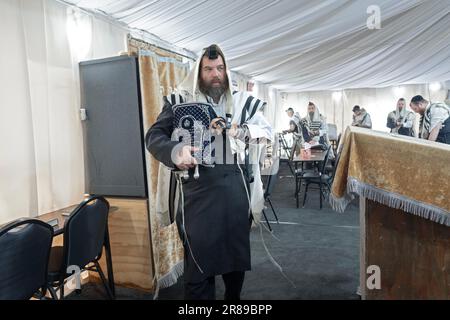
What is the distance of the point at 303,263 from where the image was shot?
3.01 m

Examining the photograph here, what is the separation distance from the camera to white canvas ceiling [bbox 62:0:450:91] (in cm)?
329

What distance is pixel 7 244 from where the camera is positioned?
147 cm

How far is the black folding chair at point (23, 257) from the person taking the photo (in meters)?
1.47

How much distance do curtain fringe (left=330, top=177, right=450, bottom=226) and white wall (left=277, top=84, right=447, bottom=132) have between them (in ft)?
34.3

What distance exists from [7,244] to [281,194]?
16.5ft

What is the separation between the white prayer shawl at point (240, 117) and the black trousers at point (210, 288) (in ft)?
1.05

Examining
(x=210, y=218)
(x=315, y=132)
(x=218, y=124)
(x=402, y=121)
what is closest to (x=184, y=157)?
(x=218, y=124)

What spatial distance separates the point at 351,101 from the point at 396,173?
37.5 ft

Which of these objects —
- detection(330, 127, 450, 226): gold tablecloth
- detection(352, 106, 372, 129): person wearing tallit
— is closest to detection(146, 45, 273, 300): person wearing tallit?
detection(330, 127, 450, 226): gold tablecloth

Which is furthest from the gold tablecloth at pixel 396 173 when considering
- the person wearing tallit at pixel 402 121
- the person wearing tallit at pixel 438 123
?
the person wearing tallit at pixel 402 121

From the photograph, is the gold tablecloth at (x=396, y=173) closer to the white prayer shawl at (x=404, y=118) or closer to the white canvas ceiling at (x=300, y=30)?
the white canvas ceiling at (x=300, y=30)

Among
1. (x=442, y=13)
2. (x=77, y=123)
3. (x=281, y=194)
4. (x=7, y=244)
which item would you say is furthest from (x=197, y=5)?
(x=281, y=194)

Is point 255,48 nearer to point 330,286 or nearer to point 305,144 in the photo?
point 305,144

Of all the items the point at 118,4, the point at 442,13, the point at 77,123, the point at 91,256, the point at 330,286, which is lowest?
the point at 330,286
